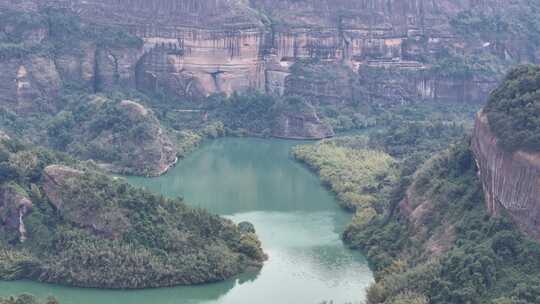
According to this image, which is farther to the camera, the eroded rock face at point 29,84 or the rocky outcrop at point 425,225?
the eroded rock face at point 29,84

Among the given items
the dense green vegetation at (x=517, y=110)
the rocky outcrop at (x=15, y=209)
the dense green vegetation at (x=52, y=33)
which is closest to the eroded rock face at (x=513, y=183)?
the dense green vegetation at (x=517, y=110)

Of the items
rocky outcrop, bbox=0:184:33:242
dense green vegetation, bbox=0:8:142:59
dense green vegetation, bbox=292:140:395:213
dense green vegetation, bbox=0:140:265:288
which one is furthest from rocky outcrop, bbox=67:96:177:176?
rocky outcrop, bbox=0:184:33:242

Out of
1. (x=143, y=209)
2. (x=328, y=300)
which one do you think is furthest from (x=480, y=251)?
(x=143, y=209)

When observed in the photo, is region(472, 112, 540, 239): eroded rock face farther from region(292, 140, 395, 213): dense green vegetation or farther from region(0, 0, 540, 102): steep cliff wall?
region(0, 0, 540, 102): steep cliff wall

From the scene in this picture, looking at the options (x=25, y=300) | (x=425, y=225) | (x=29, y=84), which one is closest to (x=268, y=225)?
(x=425, y=225)

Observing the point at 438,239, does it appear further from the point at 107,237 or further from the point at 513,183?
the point at 107,237

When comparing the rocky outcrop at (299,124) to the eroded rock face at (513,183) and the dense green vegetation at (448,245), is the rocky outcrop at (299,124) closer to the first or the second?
the dense green vegetation at (448,245)

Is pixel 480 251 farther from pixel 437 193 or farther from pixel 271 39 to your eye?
pixel 271 39
